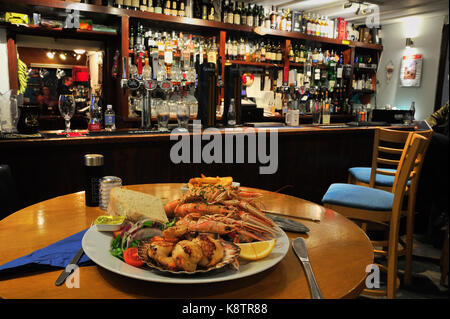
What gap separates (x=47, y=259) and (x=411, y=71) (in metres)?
7.46

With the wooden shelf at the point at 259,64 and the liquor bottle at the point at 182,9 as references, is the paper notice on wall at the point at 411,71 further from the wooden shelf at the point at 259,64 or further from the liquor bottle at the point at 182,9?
the liquor bottle at the point at 182,9

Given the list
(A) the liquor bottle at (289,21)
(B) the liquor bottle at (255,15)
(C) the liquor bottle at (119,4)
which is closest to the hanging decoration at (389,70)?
(A) the liquor bottle at (289,21)


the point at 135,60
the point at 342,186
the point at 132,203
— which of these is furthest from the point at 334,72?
the point at 132,203

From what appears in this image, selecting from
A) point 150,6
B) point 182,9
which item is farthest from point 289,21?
point 150,6

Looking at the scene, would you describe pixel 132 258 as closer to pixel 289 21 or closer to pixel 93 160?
pixel 93 160

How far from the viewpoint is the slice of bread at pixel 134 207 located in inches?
37.1

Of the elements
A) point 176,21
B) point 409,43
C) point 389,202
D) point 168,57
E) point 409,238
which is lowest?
point 409,238

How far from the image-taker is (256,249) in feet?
2.81

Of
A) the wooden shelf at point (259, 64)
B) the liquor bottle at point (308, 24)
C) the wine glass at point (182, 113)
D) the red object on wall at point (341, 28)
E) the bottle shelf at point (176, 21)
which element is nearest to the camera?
the wine glass at point (182, 113)

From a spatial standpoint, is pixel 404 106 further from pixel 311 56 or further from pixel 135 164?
pixel 135 164

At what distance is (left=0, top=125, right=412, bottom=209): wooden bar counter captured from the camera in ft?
7.53

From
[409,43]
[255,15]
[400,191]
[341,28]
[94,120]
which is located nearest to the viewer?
[400,191]

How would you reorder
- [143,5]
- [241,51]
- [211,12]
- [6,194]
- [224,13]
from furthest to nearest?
[241,51] → [224,13] → [211,12] → [143,5] → [6,194]

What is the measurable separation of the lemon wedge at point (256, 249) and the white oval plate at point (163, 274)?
0.04 feet
